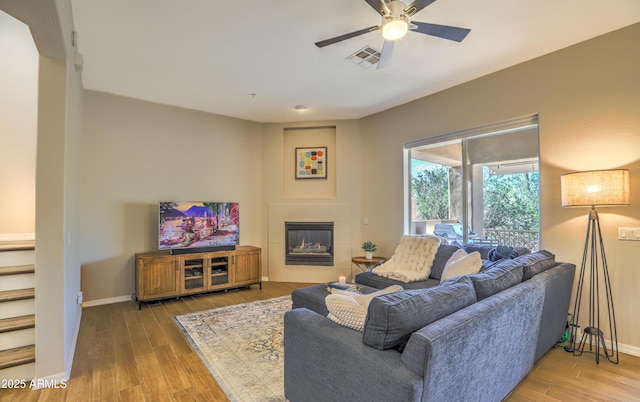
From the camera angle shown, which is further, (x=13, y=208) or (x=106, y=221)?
(x=106, y=221)

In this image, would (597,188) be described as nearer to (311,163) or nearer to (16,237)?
(311,163)

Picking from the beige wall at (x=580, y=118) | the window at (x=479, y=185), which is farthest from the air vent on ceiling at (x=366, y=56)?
the window at (x=479, y=185)

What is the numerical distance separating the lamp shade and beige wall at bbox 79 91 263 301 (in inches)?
179

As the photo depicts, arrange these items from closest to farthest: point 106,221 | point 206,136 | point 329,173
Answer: point 106,221 < point 206,136 < point 329,173

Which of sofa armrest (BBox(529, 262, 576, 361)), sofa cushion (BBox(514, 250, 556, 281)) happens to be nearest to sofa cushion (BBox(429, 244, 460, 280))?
sofa cushion (BBox(514, 250, 556, 281))

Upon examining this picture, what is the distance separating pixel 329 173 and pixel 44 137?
13.0 ft

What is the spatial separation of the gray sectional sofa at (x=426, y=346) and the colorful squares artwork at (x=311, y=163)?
373cm

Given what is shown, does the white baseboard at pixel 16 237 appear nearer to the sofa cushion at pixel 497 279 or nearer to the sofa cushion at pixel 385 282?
the sofa cushion at pixel 385 282

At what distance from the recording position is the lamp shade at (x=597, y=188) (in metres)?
2.50

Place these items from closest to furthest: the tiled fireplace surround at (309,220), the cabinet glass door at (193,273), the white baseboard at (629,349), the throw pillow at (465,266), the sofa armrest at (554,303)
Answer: the sofa armrest at (554,303) < the white baseboard at (629,349) < the throw pillow at (465,266) < the cabinet glass door at (193,273) < the tiled fireplace surround at (309,220)

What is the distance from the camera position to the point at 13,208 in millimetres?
3150

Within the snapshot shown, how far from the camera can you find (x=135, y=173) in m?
4.39

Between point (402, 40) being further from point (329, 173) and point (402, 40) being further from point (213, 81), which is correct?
point (329, 173)

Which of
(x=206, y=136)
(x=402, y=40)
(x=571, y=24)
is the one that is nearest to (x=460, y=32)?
(x=402, y=40)
